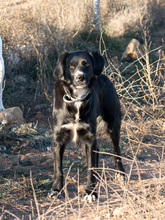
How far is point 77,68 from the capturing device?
3.28 meters

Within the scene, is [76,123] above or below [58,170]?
above

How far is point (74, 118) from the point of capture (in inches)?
132

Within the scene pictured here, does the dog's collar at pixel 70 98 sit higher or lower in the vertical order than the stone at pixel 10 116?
higher

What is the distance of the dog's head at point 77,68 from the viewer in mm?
3217

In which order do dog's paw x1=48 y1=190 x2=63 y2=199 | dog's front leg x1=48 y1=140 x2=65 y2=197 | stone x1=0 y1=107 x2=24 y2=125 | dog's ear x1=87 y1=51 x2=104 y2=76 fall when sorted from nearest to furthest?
dog's paw x1=48 y1=190 x2=63 y2=199
dog's front leg x1=48 y1=140 x2=65 y2=197
dog's ear x1=87 y1=51 x2=104 y2=76
stone x1=0 y1=107 x2=24 y2=125

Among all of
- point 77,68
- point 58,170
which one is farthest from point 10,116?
point 77,68

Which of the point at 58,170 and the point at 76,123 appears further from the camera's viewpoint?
the point at 58,170

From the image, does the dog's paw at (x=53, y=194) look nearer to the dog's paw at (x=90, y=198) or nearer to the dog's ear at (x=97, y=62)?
the dog's paw at (x=90, y=198)

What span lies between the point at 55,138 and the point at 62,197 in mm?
648

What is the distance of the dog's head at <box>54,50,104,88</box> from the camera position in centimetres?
322

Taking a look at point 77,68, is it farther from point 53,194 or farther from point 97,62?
point 53,194

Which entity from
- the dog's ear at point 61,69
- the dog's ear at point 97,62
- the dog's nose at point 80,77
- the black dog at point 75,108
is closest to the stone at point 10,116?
the black dog at point 75,108

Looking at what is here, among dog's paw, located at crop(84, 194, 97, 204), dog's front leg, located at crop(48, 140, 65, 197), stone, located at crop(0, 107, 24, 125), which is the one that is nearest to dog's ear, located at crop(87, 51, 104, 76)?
dog's front leg, located at crop(48, 140, 65, 197)

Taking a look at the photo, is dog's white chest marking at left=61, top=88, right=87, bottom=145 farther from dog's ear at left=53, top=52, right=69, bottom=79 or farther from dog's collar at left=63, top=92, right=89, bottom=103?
dog's ear at left=53, top=52, right=69, bottom=79
